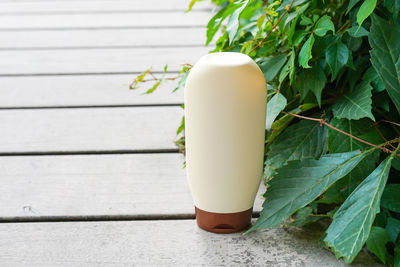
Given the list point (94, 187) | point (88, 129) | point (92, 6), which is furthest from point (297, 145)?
point (92, 6)

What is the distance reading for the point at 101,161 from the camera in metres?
0.85

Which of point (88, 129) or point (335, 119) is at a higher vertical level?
point (335, 119)

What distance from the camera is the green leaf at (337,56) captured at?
634 millimetres

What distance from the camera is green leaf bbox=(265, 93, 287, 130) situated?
2.13ft

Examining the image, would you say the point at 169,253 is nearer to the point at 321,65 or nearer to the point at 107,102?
the point at 321,65

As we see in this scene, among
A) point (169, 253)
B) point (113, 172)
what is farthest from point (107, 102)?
point (169, 253)

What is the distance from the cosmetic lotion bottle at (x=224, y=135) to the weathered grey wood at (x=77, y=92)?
0.47 meters

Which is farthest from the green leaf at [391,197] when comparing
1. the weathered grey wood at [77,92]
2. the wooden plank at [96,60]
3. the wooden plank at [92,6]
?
the wooden plank at [92,6]

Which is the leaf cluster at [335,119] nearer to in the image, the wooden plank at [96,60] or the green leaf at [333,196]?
the green leaf at [333,196]

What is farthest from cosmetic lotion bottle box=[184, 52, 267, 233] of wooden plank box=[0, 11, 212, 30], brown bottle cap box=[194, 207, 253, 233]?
wooden plank box=[0, 11, 212, 30]

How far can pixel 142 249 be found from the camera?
2.06 feet

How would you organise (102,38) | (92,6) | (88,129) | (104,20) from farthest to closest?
(92,6), (104,20), (102,38), (88,129)

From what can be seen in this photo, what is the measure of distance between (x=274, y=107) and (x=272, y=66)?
0.08m

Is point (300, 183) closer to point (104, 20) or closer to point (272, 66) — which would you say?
point (272, 66)
